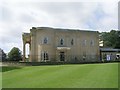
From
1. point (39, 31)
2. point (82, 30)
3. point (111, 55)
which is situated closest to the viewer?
point (39, 31)

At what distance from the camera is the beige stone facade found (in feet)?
184

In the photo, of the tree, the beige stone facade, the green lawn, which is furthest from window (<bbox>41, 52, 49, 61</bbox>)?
the green lawn

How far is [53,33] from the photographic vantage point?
57.3 metres

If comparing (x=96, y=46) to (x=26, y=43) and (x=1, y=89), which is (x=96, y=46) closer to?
(x=26, y=43)

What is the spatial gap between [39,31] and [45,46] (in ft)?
10.3

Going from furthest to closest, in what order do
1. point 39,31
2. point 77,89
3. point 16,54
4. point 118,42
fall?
point 118,42, point 16,54, point 39,31, point 77,89

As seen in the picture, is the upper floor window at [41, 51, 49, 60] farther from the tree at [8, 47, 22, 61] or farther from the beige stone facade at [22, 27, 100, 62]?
the tree at [8, 47, 22, 61]

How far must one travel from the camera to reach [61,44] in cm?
5828

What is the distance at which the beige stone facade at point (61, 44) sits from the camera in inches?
2208

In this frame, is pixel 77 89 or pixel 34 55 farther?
pixel 34 55

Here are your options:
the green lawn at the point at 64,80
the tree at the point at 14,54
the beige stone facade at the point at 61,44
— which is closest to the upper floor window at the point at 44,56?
the beige stone facade at the point at 61,44

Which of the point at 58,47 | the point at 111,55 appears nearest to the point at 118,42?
the point at 111,55

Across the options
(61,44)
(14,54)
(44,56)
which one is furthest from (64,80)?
(14,54)

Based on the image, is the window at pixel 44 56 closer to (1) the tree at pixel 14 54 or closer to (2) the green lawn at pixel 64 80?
(1) the tree at pixel 14 54
